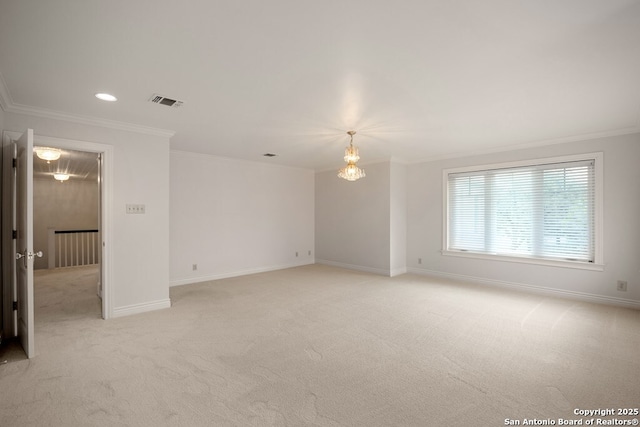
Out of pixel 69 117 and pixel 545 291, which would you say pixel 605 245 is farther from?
pixel 69 117

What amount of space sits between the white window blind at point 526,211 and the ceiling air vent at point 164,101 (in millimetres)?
5060

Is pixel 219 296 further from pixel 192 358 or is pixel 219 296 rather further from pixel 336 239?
pixel 336 239

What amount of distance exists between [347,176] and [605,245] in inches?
153

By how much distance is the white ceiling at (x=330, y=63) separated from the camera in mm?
1764

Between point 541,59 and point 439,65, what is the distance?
76cm

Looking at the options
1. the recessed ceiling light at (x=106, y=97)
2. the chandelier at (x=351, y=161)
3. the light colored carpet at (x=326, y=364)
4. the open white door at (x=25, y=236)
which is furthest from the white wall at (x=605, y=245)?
the open white door at (x=25, y=236)

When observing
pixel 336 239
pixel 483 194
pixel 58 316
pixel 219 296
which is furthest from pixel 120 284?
pixel 483 194

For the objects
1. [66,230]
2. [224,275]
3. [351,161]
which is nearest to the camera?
[351,161]

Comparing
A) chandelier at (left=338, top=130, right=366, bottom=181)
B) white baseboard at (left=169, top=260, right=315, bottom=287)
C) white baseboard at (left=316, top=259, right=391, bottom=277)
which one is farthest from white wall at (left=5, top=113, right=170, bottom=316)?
→ white baseboard at (left=316, top=259, right=391, bottom=277)

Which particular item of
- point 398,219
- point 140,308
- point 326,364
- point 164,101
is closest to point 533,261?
point 398,219

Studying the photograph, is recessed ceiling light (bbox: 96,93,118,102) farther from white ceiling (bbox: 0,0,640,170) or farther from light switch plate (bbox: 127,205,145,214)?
light switch plate (bbox: 127,205,145,214)

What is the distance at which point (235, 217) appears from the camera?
633 cm

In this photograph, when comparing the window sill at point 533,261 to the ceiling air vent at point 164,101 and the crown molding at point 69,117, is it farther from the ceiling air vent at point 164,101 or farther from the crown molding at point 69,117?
the crown molding at point 69,117

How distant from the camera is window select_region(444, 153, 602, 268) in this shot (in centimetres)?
452
